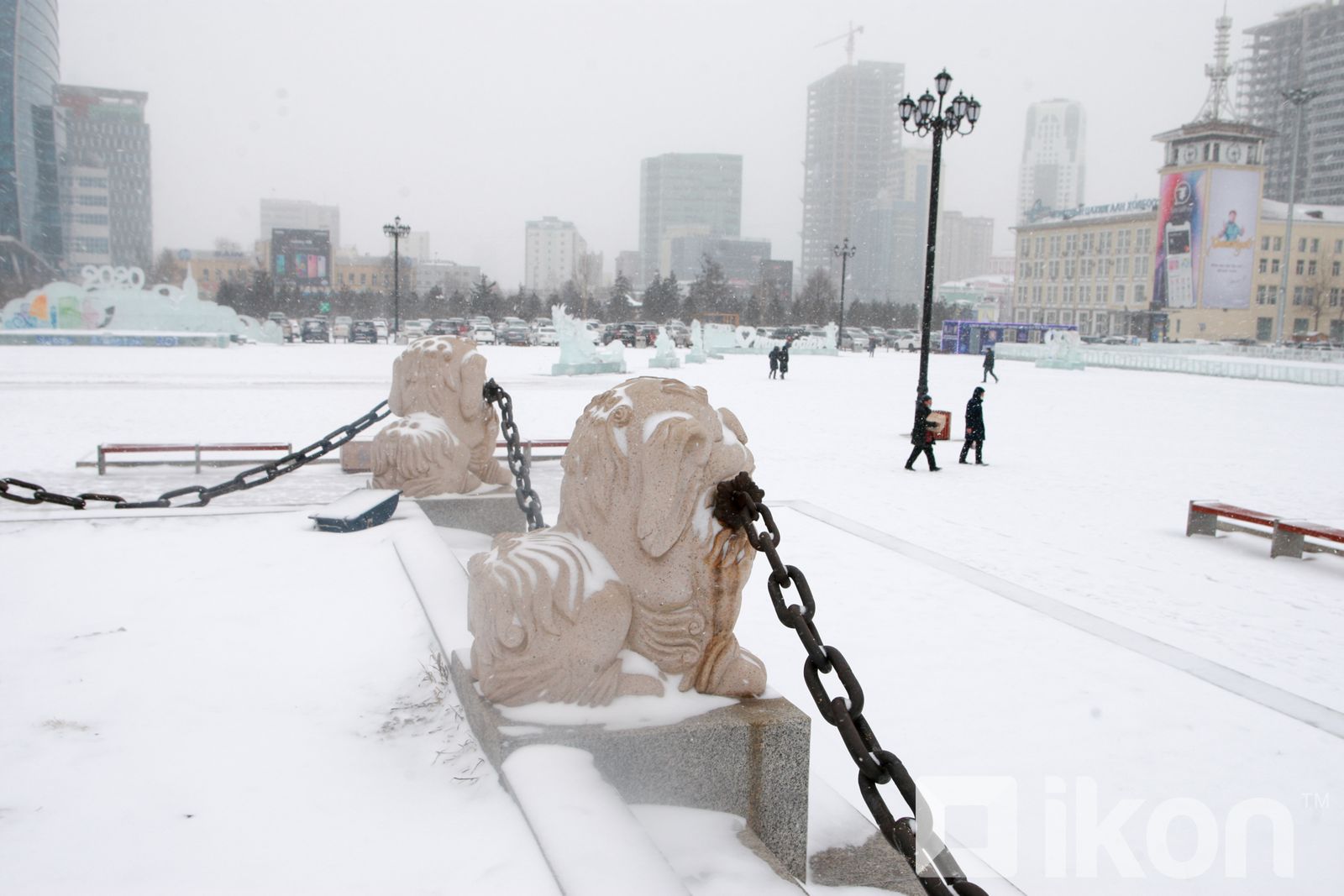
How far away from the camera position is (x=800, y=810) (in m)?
3.25

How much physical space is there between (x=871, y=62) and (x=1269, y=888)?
140889 millimetres

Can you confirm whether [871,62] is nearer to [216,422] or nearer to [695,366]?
[695,366]

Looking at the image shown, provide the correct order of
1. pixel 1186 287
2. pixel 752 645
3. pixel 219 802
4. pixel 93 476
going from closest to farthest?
pixel 219 802
pixel 752 645
pixel 93 476
pixel 1186 287

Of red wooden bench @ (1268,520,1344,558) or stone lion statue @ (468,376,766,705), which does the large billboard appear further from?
stone lion statue @ (468,376,766,705)

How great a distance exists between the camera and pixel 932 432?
12.6m

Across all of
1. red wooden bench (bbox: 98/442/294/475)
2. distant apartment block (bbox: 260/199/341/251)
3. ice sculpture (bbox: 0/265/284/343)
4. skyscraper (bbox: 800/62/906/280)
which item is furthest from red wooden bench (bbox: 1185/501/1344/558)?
distant apartment block (bbox: 260/199/341/251)

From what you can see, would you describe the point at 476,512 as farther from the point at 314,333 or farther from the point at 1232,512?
the point at 314,333

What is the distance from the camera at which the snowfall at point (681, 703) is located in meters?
2.86

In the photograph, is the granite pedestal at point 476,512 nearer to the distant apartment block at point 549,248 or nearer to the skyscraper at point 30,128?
the skyscraper at point 30,128

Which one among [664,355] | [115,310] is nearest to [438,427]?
[664,355]

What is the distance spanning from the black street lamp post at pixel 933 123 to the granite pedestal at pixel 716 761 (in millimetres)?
12280

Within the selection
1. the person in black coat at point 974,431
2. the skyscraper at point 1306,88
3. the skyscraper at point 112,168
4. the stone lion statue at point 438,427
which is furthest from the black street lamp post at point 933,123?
the skyscraper at point 112,168

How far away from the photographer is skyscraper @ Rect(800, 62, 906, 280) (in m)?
131

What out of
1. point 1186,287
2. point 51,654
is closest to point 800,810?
point 51,654
